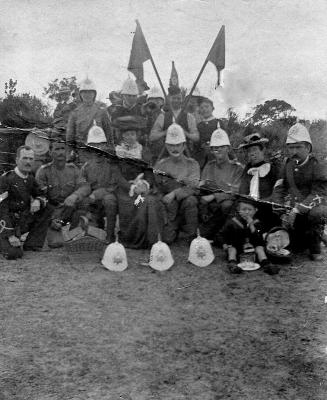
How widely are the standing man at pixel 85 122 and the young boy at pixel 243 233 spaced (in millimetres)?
2033

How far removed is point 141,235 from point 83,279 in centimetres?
117

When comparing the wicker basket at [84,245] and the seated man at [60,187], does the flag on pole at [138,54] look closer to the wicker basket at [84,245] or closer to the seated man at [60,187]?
the seated man at [60,187]

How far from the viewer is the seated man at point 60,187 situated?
577 cm

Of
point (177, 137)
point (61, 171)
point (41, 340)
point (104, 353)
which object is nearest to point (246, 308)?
point (104, 353)

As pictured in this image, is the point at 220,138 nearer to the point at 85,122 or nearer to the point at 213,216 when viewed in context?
the point at 213,216

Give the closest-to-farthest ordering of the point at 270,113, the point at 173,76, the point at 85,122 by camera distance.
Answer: the point at 85,122 < the point at 173,76 < the point at 270,113

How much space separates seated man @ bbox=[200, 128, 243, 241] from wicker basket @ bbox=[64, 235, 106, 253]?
123 centimetres

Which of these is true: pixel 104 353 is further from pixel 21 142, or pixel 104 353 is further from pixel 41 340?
pixel 21 142

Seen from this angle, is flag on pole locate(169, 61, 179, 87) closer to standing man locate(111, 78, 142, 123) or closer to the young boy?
standing man locate(111, 78, 142, 123)

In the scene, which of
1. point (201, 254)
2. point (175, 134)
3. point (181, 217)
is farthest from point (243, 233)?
point (175, 134)

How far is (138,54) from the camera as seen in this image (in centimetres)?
706

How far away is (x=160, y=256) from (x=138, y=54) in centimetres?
344

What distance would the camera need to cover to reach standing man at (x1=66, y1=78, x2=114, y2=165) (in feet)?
21.0

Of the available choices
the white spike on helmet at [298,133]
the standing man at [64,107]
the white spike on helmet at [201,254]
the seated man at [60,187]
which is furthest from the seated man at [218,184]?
the standing man at [64,107]
